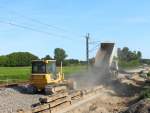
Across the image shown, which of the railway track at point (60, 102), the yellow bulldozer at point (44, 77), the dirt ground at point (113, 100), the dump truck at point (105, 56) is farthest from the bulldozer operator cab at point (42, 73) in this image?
the dump truck at point (105, 56)

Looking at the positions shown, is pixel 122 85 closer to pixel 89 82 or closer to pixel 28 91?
pixel 89 82

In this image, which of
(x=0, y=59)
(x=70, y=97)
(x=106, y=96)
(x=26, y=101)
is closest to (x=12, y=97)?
(x=26, y=101)

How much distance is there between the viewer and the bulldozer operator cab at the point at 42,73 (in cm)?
2803

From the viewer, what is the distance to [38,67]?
28344 millimetres

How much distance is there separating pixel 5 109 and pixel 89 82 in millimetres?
18314

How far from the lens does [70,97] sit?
23.2 meters

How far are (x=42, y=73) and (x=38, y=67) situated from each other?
20.2 inches

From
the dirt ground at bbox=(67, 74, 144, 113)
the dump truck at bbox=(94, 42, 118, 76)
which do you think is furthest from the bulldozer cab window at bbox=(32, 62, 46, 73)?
the dump truck at bbox=(94, 42, 118, 76)

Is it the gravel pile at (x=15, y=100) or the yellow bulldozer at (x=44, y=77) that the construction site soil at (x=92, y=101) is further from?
the yellow bulldozer at (x=44, y=77)

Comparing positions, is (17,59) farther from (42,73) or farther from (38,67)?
(42,73)

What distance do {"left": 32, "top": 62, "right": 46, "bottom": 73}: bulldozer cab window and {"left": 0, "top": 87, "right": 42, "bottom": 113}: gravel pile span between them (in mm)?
1703

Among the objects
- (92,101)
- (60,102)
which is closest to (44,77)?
(92,101)

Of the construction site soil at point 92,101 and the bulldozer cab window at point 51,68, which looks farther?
the bulldozer cab window at point 51,68

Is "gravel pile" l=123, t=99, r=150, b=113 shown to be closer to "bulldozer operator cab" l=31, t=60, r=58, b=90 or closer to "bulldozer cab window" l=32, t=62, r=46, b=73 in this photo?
"bulldozer operator cab" l=31, t=60, r=58, b=90
